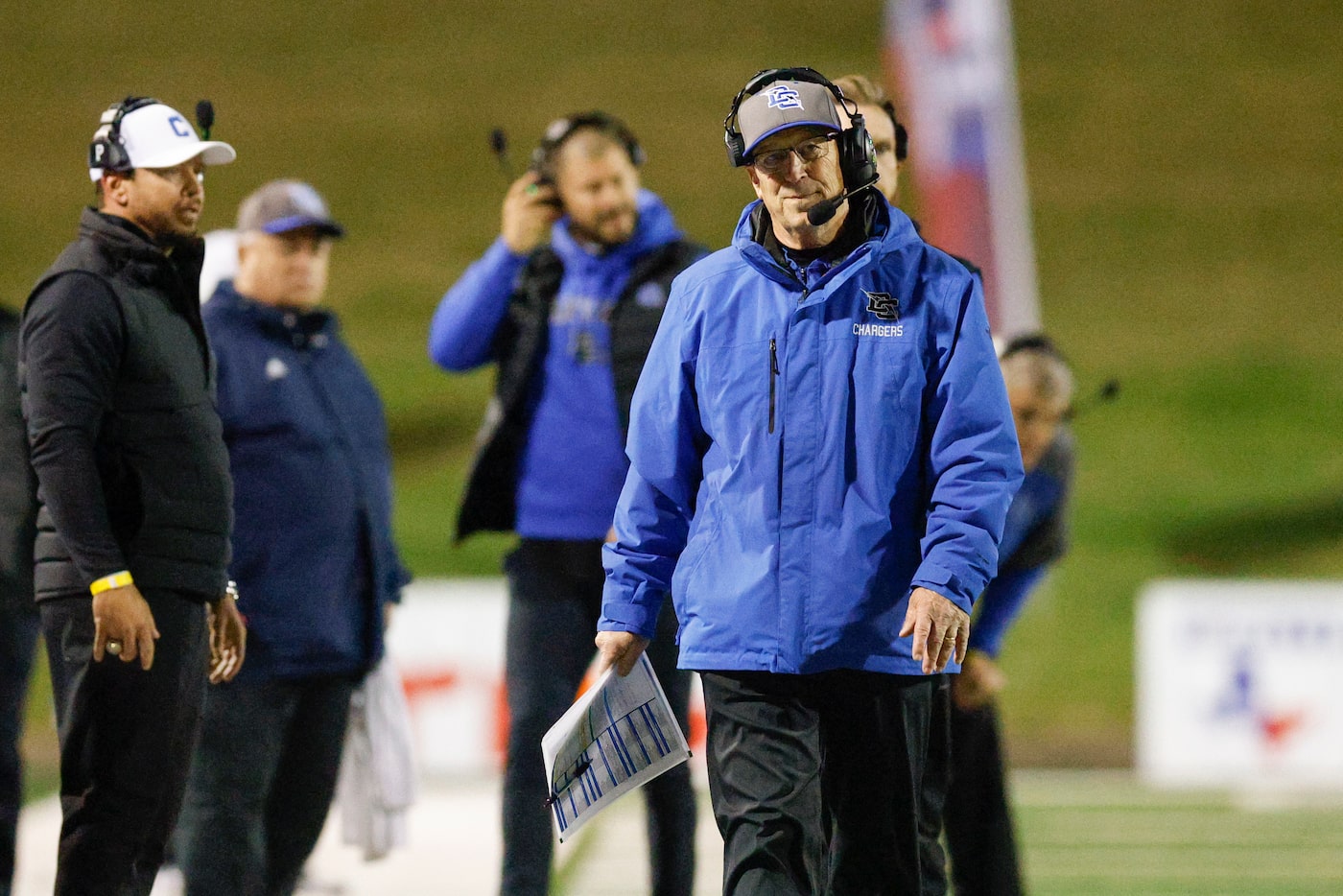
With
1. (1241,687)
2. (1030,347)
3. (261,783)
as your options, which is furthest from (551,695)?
(1241,687)

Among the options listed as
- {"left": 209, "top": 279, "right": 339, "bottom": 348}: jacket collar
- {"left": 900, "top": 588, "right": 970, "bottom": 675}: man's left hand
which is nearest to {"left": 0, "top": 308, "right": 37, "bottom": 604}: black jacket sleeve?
{"left": 209, "top": 279, "right": 339, "bottom": 348}: jacket collar

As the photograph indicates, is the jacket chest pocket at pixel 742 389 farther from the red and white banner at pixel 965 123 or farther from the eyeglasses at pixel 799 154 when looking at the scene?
the red and white banner at pixel 965 123

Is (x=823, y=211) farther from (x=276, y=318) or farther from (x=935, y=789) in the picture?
(x=276, y=318)

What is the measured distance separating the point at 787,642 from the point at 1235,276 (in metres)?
20.5

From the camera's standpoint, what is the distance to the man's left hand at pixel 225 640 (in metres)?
4.17

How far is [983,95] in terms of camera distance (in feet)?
41.1

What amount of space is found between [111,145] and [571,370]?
1313 mm

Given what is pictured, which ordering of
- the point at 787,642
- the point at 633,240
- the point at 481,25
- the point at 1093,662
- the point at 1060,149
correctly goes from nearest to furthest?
the point at 787,642
the point at 633,240
the point at 1093,662
the point at 1060,149
the point at 481,25

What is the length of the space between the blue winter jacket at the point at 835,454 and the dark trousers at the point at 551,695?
3.91ft

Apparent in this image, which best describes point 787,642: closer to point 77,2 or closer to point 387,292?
point 387,292

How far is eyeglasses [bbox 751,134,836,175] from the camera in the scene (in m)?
3.45

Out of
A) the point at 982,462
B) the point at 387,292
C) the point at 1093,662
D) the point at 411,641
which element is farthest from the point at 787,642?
the point at 387,292

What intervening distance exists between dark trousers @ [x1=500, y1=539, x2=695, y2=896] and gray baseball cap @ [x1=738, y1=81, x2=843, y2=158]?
1.45m

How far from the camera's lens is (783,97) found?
3.46 meters
